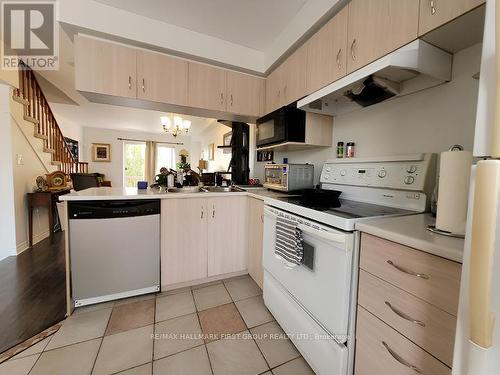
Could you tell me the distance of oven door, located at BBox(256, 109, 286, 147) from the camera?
190 centimetres

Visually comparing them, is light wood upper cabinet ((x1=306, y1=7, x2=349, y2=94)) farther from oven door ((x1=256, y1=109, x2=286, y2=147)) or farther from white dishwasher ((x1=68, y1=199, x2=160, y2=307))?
white dishwasher ((x1=68, y1=199, x2=160, y2=307))

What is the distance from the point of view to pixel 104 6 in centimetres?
175

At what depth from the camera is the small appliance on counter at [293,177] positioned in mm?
1896

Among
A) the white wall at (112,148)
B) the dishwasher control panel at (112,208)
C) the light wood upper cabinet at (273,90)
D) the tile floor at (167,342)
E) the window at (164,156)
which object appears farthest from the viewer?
the window at (164,156)

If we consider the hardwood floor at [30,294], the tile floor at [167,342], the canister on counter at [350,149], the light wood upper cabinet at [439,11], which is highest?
the light wood upper cabinet at [439,11]

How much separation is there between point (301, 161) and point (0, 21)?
3.13m

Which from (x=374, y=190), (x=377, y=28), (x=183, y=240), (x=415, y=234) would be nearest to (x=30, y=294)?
(x=183, y=240)

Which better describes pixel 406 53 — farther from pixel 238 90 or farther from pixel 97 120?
pixel 97 120

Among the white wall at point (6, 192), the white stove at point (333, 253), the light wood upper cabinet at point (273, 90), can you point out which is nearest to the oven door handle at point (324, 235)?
the white stove at point (333, 253)

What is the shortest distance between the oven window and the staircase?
295 cm

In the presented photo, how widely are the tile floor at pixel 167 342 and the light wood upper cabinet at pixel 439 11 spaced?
6.10 feet

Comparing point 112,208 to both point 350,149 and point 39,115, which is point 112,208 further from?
point 39,115

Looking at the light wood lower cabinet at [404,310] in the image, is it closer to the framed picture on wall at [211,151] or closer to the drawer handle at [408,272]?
the drawer handle at [408,272]
